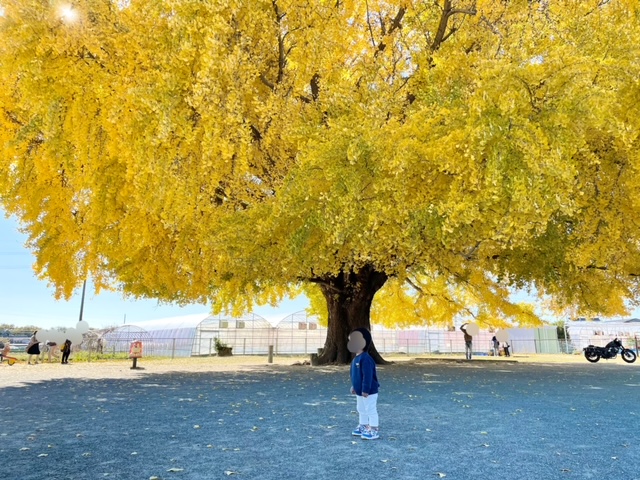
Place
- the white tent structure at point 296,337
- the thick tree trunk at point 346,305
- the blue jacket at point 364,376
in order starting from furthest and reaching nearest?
the white tent structure at point 296,337 < the thick tree trunk at point 346,305 < the blue jacket at point 364,376

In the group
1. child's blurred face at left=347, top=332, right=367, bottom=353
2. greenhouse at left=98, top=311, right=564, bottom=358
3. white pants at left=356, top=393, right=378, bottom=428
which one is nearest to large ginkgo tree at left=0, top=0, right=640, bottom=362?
child's blurred face at left=347, top=332, right=367, bottom=353

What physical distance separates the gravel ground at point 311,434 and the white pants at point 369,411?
0.25 meters

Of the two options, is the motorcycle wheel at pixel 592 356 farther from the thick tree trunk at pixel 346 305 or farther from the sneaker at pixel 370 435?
the sneaker at pixel 370 435

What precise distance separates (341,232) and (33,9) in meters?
8.12

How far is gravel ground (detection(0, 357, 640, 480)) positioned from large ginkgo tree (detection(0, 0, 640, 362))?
318 centimetres

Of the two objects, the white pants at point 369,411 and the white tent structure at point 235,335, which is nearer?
the white pants at point 369,411

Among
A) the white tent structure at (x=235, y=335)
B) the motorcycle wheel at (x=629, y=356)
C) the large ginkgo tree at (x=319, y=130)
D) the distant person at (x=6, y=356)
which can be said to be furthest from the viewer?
the white tent structure at (x=235, y=335)

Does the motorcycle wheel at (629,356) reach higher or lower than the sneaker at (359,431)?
higher

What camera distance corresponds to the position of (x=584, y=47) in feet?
27.8

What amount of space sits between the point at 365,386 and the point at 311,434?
0.98m

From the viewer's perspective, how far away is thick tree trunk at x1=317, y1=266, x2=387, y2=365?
18875 mm

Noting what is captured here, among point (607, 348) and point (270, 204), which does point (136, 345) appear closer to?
point (270, 204)

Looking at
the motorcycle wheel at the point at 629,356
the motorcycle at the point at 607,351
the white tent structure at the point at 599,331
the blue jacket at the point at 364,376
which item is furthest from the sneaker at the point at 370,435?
the white tent structure at the point at 599,331

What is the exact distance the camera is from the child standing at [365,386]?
5559 millimetres
